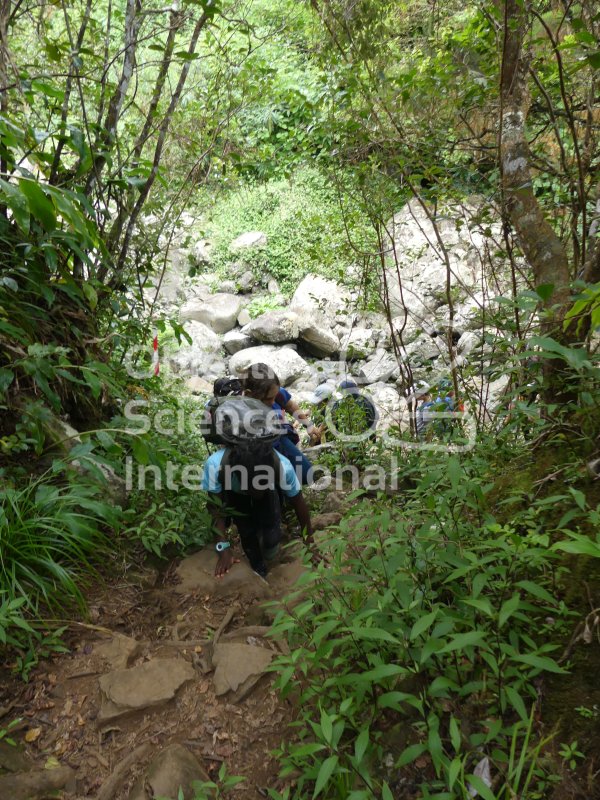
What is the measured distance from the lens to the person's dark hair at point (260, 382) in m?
3.75

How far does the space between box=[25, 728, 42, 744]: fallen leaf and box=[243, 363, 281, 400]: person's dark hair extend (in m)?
2.21

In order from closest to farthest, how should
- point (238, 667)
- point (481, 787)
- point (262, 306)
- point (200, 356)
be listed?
point (481, 787), point (238, 667), point (200, 356), point (262, 306)

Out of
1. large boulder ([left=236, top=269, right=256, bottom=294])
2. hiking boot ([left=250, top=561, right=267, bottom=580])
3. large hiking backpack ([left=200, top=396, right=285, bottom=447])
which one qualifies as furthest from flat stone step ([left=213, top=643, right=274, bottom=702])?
large boulder ([left=236, top=269, right=256, bottom=294])

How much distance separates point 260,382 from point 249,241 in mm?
11451

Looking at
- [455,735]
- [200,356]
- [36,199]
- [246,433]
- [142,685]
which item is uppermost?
[200,356]

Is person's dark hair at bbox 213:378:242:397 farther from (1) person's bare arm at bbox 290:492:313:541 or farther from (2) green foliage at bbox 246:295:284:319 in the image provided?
(2) green foliage at bbox 246:295:284:319

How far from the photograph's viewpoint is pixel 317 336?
11.9 metres

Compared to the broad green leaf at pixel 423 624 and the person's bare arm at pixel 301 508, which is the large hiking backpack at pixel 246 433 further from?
the broad green leaf at pixel 423 624

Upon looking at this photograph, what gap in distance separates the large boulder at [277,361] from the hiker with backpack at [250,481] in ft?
23.7

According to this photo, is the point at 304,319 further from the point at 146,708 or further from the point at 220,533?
the point at 146,708

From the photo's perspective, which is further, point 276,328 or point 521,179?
point 276,328

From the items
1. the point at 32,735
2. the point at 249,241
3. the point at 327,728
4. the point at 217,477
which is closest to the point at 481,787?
the point at 327,728

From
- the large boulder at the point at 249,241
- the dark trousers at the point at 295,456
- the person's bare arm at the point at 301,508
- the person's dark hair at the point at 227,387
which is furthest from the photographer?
the large boulder at the point at 249,241

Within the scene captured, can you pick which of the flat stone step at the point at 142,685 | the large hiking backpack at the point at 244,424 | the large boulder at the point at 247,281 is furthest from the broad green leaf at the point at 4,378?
the large boulder at the point at 247,281
